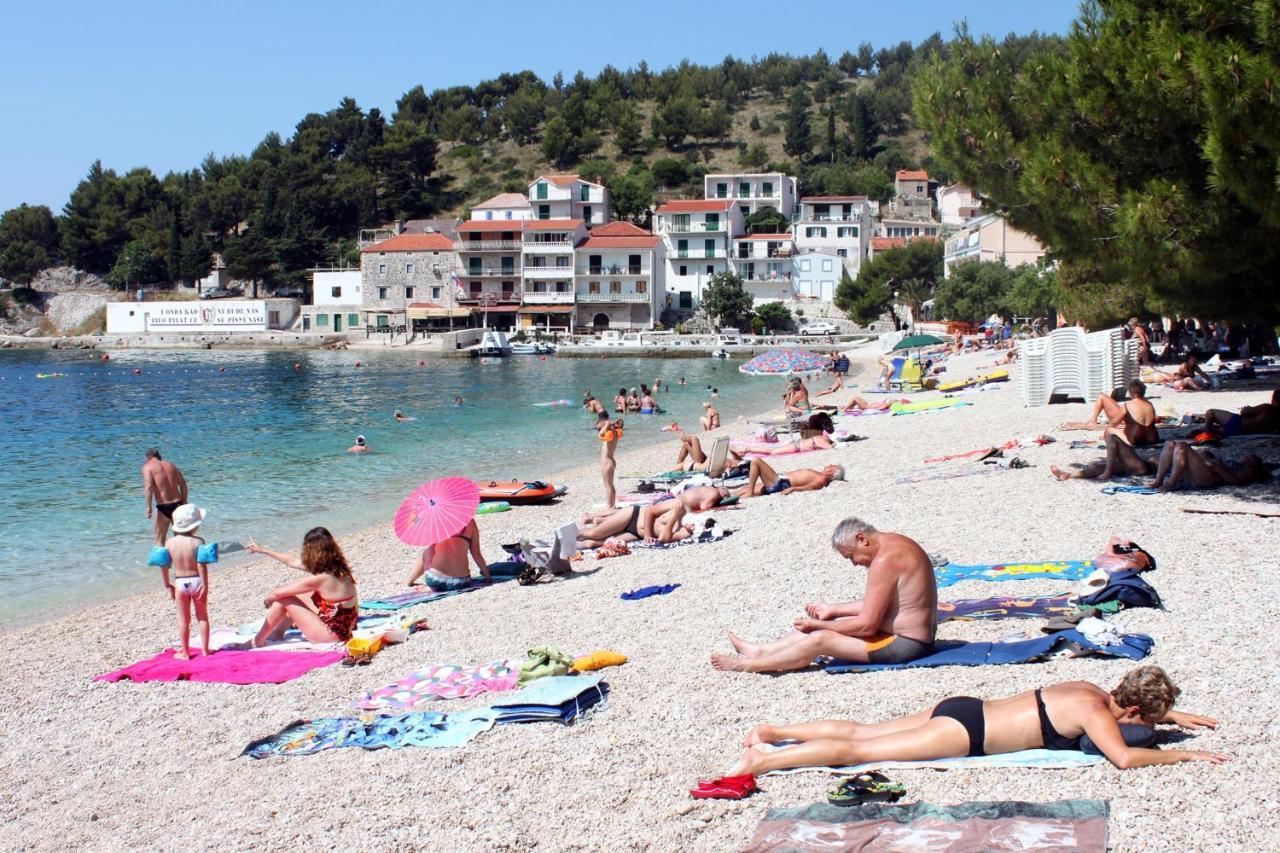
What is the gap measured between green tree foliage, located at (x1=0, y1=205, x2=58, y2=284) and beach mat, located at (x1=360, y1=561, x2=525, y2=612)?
3957 inches

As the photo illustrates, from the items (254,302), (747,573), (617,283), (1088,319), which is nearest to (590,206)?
(617,283)

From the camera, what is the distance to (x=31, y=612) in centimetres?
1189

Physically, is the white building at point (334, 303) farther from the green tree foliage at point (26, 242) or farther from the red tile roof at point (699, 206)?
→ the green tree foliage at point (26, 242)

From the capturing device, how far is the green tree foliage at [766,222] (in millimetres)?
85812

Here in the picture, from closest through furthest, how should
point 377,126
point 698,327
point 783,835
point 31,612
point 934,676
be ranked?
1. point 783,835
2. point 934,676
3. point 31,612
4. point 698,327
5. point 377,126

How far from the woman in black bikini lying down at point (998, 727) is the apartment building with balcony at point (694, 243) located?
240 feet

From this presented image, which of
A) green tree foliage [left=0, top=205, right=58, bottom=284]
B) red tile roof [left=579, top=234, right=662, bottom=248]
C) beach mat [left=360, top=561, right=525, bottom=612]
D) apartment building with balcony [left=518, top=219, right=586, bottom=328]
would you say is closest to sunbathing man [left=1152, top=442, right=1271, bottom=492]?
beach mat [left=360, top=561, right=525, bottom=612]

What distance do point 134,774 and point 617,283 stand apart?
6997 centimetres

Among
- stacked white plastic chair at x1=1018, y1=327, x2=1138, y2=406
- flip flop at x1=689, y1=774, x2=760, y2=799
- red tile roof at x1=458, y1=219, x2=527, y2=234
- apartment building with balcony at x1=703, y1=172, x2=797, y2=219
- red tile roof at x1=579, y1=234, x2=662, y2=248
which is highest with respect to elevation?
apartment building with balcony at x1=703, y1=172, x2=797, y2=219

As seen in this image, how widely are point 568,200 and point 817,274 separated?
18853 mm

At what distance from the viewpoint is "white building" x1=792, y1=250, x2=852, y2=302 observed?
78.6 meters

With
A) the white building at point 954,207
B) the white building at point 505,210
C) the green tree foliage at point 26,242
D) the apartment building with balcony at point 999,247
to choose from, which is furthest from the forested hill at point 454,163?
the apartment building with balcony at point 999,247

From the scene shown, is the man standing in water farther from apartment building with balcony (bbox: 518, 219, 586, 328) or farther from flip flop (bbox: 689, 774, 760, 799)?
apartment building with balcony (bbox: 518, 219, 586, 328)

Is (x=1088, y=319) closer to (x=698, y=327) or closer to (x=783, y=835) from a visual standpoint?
(x=783, y=835)
